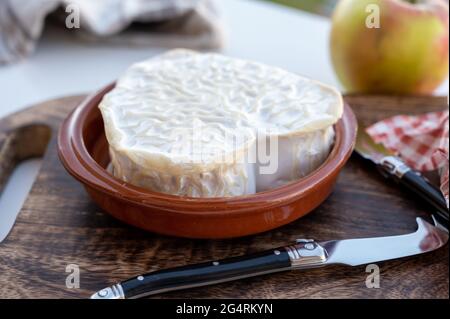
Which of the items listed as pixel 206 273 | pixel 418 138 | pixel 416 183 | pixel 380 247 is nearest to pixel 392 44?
pixel 418 138

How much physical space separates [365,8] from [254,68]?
249 millimetres

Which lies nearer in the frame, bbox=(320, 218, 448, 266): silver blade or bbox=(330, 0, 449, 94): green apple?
bbox=(320, 218, 448, 266): silver blade

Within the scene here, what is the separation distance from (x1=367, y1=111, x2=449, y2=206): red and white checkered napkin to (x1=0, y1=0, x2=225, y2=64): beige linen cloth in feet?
1.31

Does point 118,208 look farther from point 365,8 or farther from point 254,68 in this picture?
point 365,8

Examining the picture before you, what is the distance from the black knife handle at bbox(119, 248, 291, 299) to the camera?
0.60 metres

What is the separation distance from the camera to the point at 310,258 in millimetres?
635

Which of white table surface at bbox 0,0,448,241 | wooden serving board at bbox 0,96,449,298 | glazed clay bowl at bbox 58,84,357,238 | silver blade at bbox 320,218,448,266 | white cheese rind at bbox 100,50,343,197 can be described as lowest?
white table surface at bbox 0,0,448,241

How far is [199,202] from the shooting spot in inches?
24.5

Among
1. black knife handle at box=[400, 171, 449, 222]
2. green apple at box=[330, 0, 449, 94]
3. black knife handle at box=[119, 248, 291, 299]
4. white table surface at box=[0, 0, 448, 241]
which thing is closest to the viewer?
black knife handle at box=[119, 248, 291, 299]

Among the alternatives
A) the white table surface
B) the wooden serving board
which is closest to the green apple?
the white table surface

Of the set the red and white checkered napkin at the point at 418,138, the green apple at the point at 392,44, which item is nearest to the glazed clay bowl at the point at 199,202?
the red and white checkered napkin at the point at 418,138

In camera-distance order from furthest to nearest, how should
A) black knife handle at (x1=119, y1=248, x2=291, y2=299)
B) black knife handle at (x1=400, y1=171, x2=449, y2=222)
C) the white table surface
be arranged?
the white table surface < black knife handle at (x1=400, y1=171, x2=449, y2=222) < black knife handle at (x1=119, y1=248, x2=291, y2=299)

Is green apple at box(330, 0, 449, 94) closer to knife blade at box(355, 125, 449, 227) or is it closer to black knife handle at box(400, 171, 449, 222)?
knife blade at box(355, 125, 449, 227)

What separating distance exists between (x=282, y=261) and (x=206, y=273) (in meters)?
0.08
